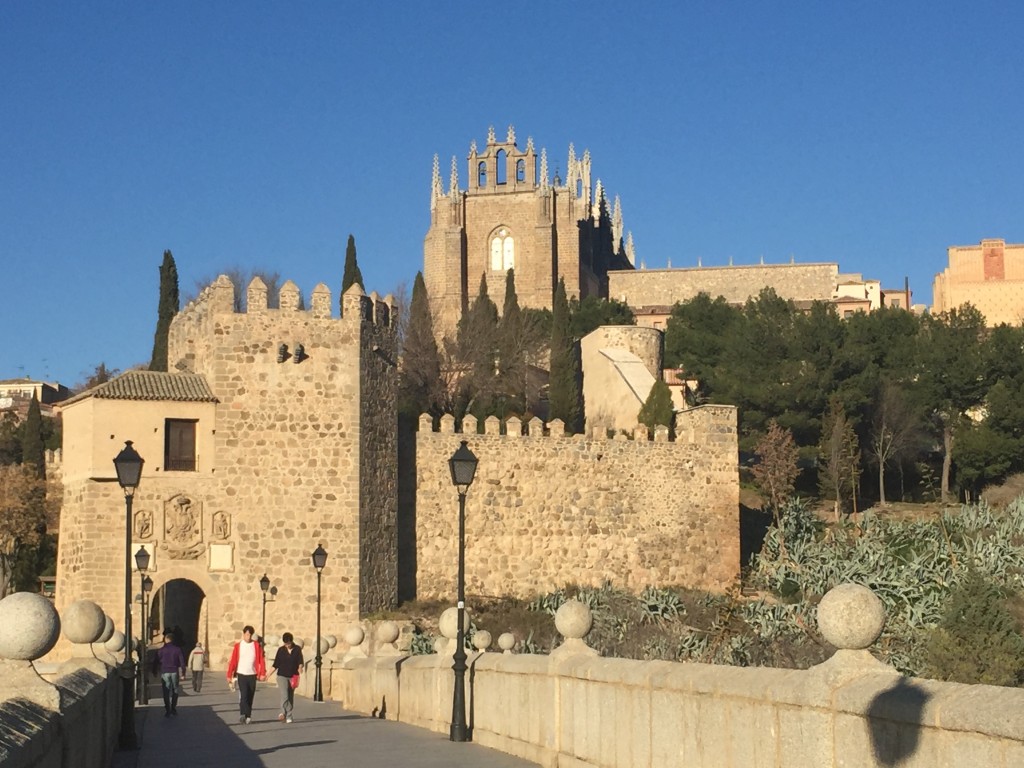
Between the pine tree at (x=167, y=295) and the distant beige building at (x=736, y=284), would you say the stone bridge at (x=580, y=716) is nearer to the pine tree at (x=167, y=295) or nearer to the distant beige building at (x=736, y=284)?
the pine tree at (x=167, y=295)

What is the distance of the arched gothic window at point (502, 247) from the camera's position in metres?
74.8

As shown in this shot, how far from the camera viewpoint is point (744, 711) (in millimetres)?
7367

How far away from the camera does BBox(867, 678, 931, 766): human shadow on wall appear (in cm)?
572

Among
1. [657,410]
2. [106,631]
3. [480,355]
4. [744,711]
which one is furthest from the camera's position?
[480,355]

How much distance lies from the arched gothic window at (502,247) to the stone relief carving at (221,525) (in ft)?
158

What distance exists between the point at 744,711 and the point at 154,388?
2168 cm

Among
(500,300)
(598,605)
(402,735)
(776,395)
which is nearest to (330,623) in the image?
(598,605)

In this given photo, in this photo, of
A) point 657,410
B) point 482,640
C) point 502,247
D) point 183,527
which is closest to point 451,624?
point 482,640

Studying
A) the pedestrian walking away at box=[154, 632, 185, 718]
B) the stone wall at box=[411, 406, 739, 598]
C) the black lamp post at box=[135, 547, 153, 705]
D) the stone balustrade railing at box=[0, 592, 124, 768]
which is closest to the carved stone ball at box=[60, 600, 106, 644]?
the stone balustrade railing at box=[0, 592, 124, 768]

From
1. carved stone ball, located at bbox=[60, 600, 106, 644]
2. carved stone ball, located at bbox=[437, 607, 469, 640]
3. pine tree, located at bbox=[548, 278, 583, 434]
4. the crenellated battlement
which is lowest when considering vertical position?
carved stone ball, located at bbox=[437, 607, 469, 640]

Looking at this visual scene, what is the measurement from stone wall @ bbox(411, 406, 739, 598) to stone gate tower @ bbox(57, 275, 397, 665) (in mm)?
2999

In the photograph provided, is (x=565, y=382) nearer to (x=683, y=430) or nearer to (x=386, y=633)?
(x=683, y=430)

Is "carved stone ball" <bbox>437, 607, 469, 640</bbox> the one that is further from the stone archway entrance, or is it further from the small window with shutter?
the stone archway entrance

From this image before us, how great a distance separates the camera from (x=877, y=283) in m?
75.8
